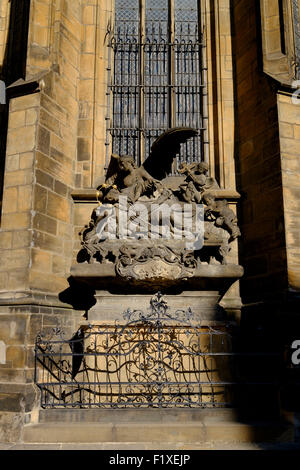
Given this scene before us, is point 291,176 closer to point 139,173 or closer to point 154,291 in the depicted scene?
point 139,173

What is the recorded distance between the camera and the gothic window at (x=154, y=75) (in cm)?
832

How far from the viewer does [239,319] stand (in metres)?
7.09

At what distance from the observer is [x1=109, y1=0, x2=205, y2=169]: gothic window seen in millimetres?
8320

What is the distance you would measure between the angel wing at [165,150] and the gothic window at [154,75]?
64 cm

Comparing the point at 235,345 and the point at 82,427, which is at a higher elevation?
the point at 235,345

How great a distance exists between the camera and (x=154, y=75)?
8.58 meters

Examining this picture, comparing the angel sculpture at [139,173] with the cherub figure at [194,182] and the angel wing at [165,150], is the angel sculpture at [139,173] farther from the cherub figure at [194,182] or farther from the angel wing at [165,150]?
the cherub figure at [194,182]

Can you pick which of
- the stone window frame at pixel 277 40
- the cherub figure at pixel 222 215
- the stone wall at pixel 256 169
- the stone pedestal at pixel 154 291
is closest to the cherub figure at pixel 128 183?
the cherub figure at pixel 222 215

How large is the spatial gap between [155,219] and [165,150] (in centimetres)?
138

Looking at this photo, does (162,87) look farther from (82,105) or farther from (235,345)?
Result: (235,345)

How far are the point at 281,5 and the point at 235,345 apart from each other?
5.58 meters

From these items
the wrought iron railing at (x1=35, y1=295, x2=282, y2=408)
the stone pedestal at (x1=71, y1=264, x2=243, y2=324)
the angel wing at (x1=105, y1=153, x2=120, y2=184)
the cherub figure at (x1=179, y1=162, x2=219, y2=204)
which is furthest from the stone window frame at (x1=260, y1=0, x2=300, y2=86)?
the wrought iron railing at (x1=35, y1=295, x2=282, y2=408)

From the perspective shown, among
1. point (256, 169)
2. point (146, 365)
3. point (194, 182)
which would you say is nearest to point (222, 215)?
point (194, 182)

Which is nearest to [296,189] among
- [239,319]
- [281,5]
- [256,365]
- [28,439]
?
[239,319]
